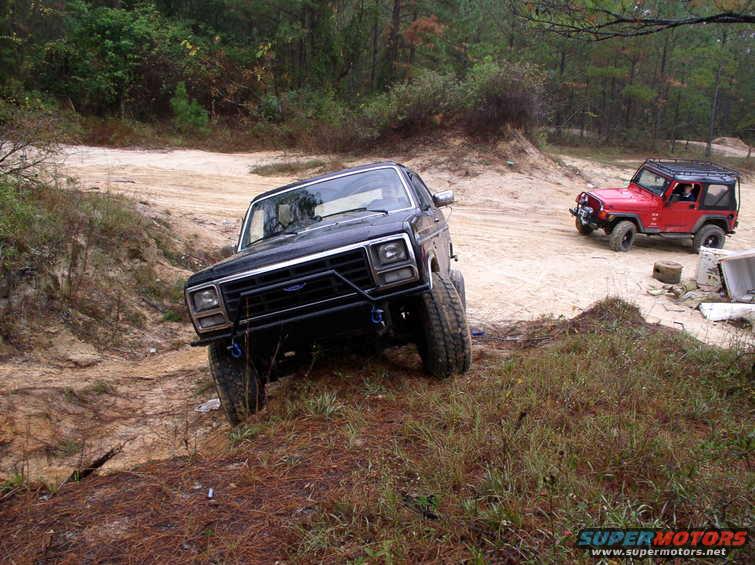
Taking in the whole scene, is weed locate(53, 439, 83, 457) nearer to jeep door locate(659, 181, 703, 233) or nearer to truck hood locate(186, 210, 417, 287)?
truck hood locate(186, 210, 417, 287)

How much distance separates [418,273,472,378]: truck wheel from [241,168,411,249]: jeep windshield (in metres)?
1.04

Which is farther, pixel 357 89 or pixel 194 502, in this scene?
pixel 357 89

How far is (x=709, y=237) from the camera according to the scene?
13.6 meters

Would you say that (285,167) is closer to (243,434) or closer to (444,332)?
(444,332)

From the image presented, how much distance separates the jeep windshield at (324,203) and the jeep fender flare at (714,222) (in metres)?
10.4

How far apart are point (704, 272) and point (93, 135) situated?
21126mm

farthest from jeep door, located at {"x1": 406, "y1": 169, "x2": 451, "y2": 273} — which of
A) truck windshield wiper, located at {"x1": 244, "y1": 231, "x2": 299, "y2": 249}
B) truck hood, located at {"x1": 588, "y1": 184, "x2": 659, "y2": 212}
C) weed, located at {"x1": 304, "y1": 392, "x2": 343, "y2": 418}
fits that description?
truck hood, located at {"x1": 588, "y1": 184, "x2": 659, "y2": 212}

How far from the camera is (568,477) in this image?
3.01 meters

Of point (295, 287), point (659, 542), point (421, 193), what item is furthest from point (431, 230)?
point (659, 542)

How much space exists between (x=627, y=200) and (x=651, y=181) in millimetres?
1067

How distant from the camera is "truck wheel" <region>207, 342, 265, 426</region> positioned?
452 cm

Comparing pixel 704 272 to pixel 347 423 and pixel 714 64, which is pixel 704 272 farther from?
pixel 714 64

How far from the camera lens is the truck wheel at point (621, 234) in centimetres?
1303

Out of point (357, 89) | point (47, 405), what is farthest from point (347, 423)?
point (357, 89)
